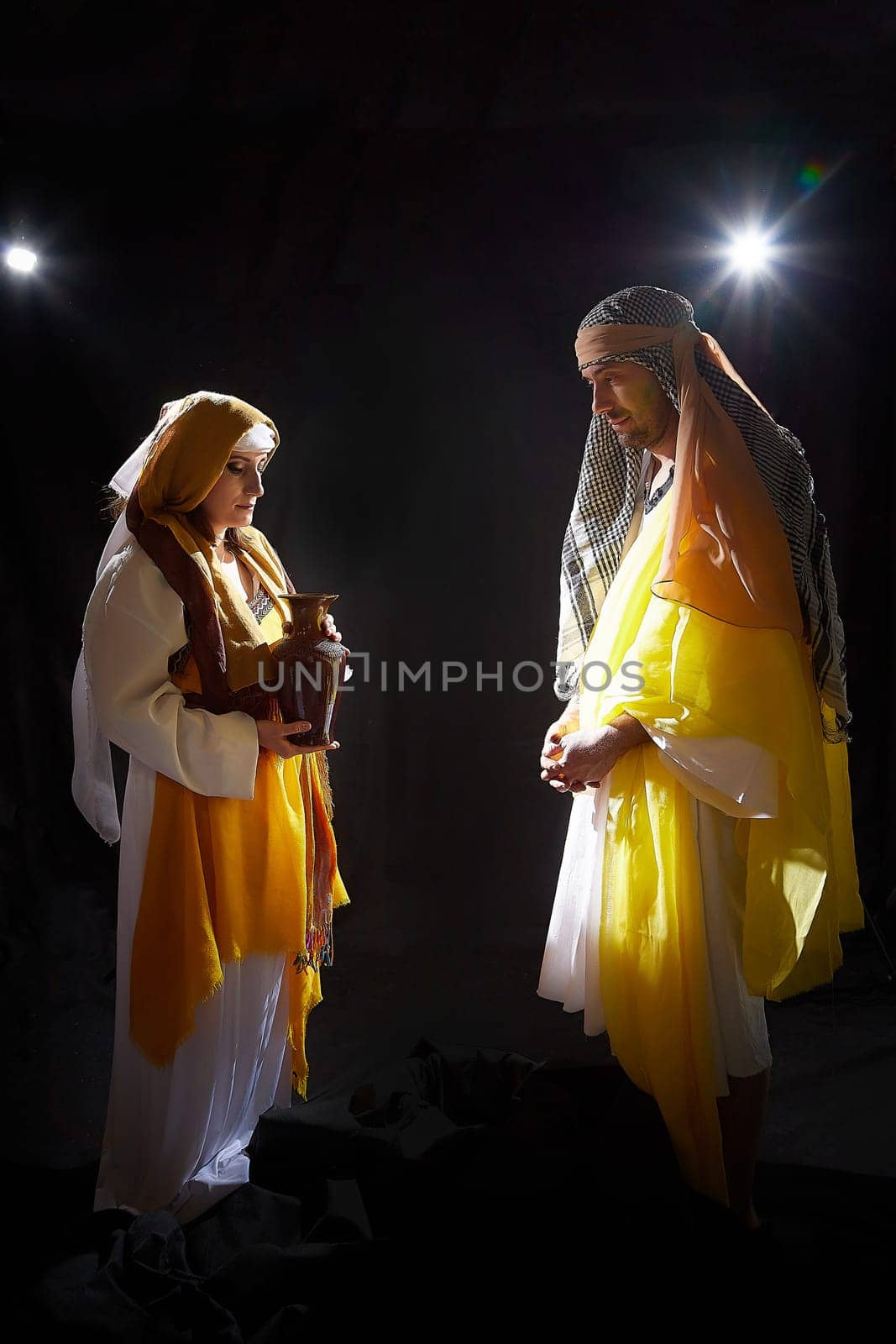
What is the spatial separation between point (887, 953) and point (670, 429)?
7.56 ft

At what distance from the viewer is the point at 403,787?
3672 mm

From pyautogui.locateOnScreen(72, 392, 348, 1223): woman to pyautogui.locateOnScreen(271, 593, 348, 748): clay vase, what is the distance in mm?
35

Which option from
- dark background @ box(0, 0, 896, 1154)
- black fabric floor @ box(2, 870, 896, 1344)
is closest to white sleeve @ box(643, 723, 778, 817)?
black fabric floor @ box(2, 870, 896, 1344)

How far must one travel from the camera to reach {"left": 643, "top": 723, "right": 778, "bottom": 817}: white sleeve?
1.74 metres

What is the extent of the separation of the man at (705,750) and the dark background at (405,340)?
50.6 inches

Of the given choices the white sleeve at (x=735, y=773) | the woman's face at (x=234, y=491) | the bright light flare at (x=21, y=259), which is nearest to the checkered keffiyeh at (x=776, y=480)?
the white sleeve at (x=735, y=773)

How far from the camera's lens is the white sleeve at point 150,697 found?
1931 mm

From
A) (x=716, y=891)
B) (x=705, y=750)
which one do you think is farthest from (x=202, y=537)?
(x=716, y=891)

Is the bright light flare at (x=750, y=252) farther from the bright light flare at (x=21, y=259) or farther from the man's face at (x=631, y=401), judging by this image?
the bright light flare at (x=21, y=259)

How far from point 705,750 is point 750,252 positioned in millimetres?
2192

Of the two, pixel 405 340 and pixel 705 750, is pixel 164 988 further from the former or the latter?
pixel 405 340

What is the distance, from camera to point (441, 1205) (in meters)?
1.92

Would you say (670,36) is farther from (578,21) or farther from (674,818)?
(674,818)

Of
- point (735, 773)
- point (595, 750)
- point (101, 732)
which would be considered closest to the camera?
point (735, 773)
